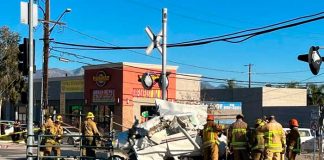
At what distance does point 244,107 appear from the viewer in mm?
63781

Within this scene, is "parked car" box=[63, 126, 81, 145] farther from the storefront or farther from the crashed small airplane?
the storefront

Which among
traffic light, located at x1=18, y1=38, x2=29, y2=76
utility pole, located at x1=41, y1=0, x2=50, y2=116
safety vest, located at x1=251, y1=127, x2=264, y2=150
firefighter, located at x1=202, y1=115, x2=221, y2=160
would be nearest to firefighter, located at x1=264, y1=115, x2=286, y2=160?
safety vest, located at x1=251, y1=127, x2=264, y2=150

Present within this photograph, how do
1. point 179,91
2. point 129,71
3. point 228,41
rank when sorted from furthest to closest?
1. point 179,91
2. point 129,71
3. point 228,41

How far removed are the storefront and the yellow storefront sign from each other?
1954 mm

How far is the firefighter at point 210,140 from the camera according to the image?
14.7m

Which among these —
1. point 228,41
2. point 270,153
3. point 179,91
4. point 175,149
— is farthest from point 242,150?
point 179,91

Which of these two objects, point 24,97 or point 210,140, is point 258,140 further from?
point 24,97

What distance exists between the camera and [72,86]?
4838 cm

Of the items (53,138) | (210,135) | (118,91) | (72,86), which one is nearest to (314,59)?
(210,135)

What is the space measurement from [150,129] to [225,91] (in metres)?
52.6

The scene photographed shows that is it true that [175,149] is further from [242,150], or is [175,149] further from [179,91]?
[179,91]

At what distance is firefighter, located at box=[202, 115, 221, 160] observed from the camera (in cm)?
1469

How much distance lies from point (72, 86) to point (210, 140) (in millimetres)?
34991

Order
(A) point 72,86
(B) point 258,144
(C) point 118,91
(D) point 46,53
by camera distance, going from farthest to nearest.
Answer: (A) point 72,86, (C) point 118,91, (D) point 46,53, (B) point 258,144
